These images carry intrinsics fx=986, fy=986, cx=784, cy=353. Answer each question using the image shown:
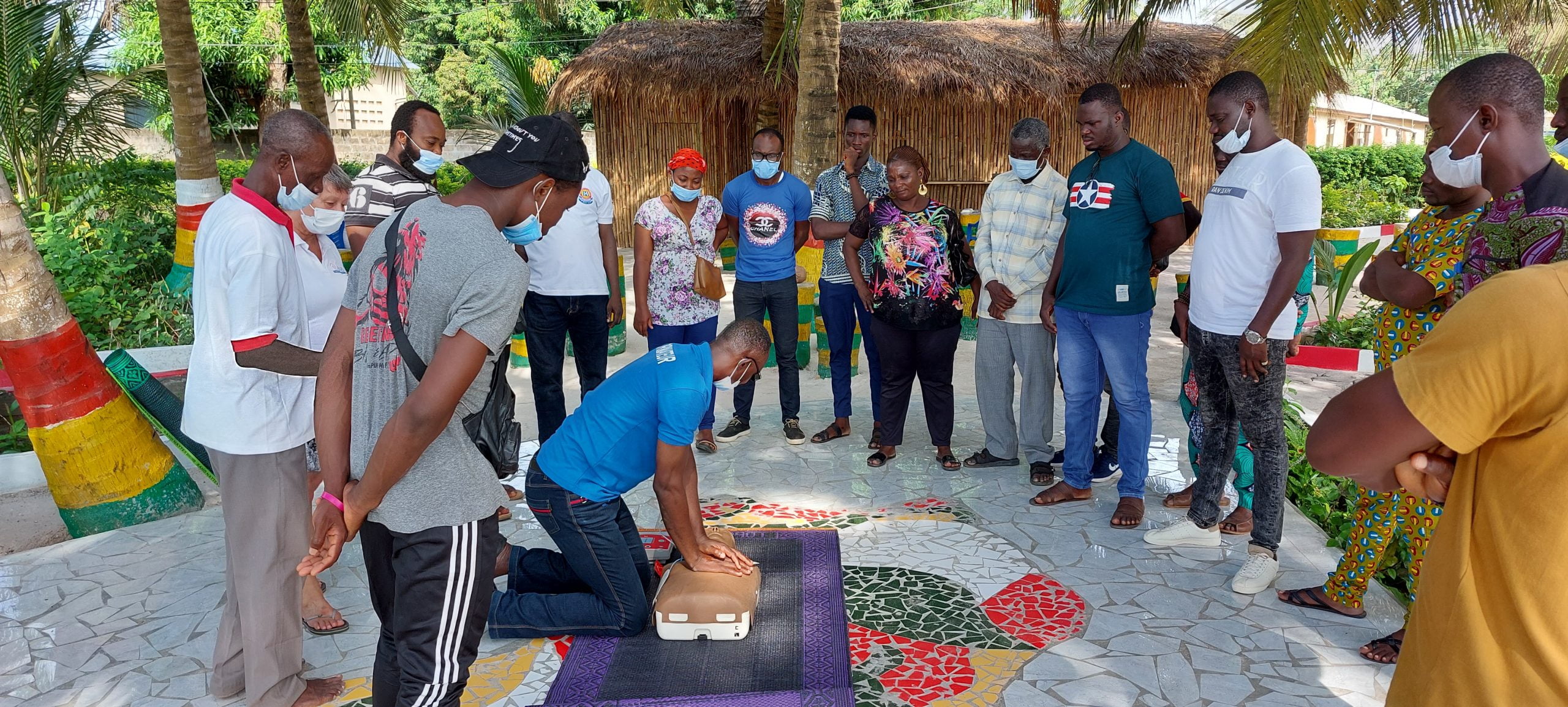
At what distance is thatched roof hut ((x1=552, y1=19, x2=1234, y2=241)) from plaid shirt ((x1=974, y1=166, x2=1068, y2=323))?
27.0ft

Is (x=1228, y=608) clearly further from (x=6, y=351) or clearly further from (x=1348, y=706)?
(x=6, y=351)

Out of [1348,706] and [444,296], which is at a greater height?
[444,296]

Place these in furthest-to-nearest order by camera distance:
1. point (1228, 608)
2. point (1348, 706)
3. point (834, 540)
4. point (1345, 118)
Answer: point (1345, 118)
point (834, 540)
point (1228, 608)
point (1348, 706)

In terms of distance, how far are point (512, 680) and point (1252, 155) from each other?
3.22 m

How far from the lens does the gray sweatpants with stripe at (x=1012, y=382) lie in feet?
16.0

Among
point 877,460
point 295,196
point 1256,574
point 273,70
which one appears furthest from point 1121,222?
point 273,70

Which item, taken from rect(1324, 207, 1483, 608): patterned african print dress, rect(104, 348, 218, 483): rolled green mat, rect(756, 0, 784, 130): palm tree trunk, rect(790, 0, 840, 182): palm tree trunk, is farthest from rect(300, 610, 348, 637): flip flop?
rect(756, 0, 784, 130): palm tree trunk

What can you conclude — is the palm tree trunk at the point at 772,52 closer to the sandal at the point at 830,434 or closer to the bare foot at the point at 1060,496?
the sandal at the point at 830,434

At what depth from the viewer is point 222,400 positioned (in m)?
2.75

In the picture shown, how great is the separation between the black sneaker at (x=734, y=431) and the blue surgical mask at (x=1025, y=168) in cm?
218

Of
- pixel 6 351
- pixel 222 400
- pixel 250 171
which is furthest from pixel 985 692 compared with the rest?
pixel 6 351

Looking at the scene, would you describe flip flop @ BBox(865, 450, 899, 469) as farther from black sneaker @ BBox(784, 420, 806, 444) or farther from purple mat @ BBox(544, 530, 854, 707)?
purple mat @ BBox(544, 530, 854, 707)

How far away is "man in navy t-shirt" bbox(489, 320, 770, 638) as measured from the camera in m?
3.14

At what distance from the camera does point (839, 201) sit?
223 inches
